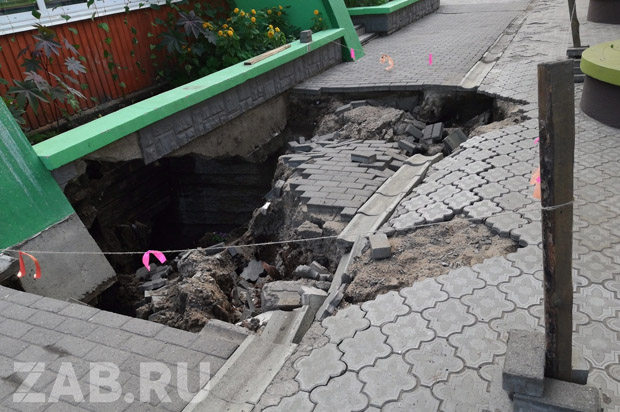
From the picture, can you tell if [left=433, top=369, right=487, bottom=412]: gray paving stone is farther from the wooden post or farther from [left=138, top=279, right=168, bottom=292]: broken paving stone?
[left=138, top=279, right=168, bottom=292]: broken paving stone

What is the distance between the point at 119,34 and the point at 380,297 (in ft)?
18.5

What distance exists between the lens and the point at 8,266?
3916 millimetres

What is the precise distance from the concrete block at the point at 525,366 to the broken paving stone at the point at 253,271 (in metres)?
3.11

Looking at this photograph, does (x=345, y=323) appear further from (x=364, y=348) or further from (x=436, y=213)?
(x=436, y=213)

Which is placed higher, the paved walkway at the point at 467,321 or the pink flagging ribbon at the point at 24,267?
the pink flagging ribbon at the point at 24,267

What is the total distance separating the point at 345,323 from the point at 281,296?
0.84 meters

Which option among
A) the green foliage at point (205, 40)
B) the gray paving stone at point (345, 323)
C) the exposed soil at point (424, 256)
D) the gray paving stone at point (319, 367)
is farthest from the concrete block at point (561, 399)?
the green foliage at point (205, 40)

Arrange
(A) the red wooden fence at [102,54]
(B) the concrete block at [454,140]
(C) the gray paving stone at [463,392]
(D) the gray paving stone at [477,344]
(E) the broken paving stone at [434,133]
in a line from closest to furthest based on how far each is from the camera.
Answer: (C) the gray paving stone at [463,392], (D) the gray paving stone at [477,344], (A) the red wooden fence at [102,54], (B) the concrete block at [454,140], (E) the broken paving stone at [434,133]

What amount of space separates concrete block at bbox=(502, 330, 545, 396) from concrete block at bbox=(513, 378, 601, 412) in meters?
0.04

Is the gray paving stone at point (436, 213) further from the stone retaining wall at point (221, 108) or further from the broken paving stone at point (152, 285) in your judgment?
the stone retaining wall at point (221, 108)

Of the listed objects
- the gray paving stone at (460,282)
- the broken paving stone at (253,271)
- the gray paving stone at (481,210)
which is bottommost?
the broken paving stone at (253,271)

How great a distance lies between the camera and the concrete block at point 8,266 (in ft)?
12.7

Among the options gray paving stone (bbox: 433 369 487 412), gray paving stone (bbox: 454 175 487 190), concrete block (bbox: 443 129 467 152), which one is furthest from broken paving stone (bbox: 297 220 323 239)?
concrete block (bbox: 443 129 467 152)

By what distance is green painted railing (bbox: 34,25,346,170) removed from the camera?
467 cm
